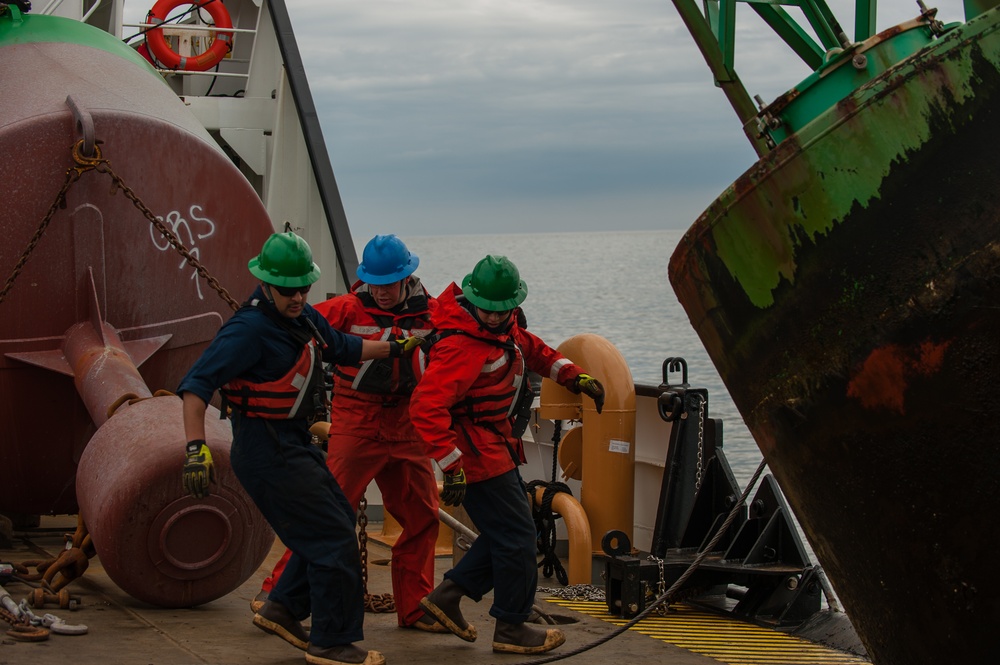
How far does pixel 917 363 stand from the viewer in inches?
141

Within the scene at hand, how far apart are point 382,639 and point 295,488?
42.9 inches

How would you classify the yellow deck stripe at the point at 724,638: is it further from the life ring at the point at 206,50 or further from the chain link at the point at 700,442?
the life ring at the point at 206,50

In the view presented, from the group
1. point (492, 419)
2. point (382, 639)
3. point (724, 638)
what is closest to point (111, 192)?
point (492, 419)

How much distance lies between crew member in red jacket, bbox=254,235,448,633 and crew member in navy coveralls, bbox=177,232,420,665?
545mm

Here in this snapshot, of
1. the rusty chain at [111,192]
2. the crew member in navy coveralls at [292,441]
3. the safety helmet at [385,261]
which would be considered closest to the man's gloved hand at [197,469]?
the crew member in navy coveralls at [292,441]

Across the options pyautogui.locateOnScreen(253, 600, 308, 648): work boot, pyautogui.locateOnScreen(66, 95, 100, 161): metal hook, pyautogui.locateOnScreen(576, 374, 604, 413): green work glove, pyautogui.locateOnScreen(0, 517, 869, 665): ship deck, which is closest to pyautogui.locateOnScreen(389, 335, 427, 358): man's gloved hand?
pyautogui.locateOnScreen(576, 374, 604, 413): green work glove

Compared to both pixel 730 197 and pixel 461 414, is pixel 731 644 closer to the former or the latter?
pixel 461 414

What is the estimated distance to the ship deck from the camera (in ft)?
17.7

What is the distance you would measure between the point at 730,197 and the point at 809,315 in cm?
42

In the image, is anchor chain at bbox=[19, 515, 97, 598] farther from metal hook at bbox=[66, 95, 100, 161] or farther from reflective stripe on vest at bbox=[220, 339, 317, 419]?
metal hook at bbox=[66, 95, 100, 161]

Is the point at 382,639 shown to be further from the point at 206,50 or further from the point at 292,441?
the point at 206,50

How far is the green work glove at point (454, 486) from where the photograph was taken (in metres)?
5.25

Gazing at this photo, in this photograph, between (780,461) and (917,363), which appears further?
(780,461)

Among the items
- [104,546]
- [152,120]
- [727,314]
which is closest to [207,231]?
[152,120]
